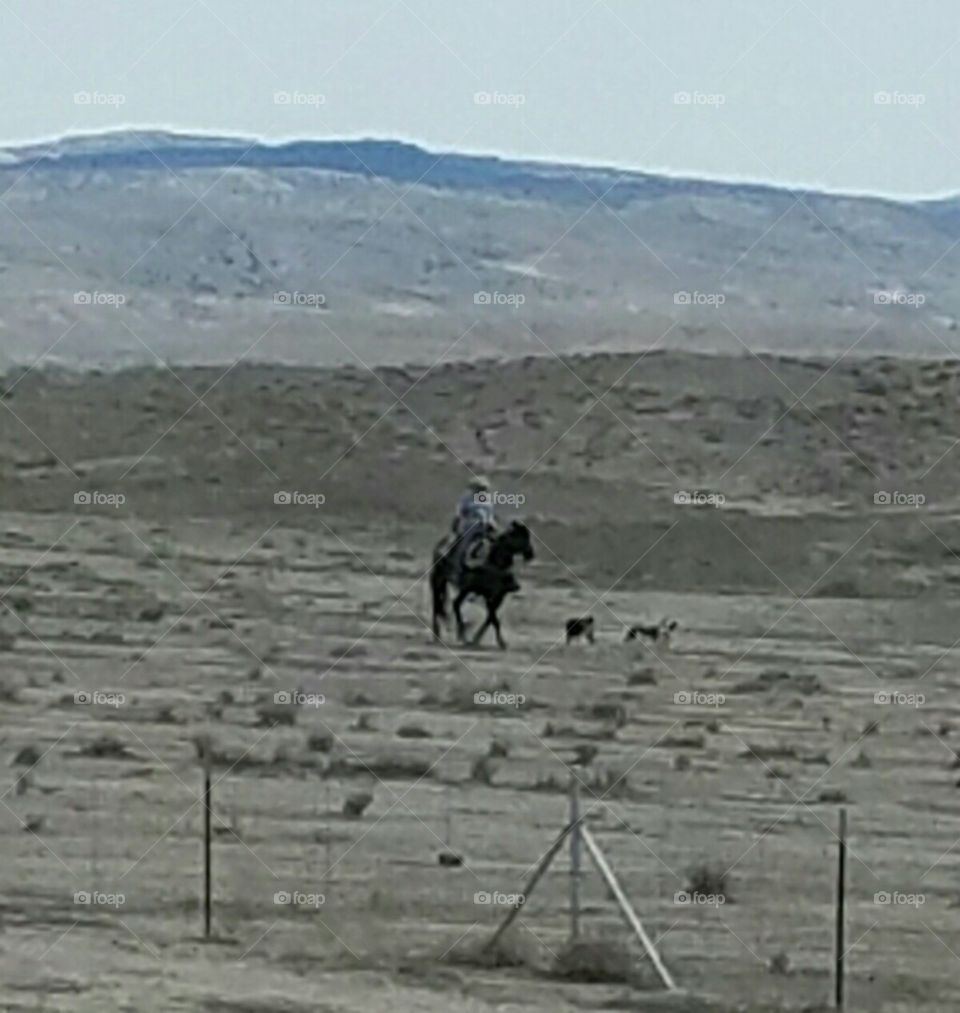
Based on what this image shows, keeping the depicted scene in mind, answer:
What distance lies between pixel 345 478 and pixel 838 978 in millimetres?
2534

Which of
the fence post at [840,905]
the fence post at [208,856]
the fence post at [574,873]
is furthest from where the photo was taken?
the fence post at [208,856]

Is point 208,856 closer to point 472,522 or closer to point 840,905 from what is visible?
point 472,522

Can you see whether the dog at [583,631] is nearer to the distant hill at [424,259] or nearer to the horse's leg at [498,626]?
the horse's leg at [498,626]

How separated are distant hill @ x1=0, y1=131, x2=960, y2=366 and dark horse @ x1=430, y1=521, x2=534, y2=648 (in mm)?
696

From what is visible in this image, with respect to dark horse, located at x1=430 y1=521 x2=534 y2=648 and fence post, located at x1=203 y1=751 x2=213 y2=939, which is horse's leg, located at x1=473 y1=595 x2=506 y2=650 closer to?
dark horse, located at x1=430 y1=521 x2=534 y2=648

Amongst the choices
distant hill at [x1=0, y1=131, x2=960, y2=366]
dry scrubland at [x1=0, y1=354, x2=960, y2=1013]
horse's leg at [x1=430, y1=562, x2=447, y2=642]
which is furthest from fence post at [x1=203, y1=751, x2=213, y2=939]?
distant hill at [x1=0, y1=131, x2=960, y2=366]

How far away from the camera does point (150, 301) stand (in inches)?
327

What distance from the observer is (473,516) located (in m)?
8.18

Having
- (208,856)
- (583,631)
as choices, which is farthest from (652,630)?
(208,856)

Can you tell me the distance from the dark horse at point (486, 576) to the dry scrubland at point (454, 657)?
6 centimetres

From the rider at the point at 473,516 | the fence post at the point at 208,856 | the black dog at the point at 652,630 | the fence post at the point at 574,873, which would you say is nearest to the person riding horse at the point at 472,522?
the rider at the point at 473,516

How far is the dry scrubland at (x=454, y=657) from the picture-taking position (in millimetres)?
8008

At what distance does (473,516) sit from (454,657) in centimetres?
53

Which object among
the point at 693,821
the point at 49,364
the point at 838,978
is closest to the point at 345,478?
the point at 49,364
